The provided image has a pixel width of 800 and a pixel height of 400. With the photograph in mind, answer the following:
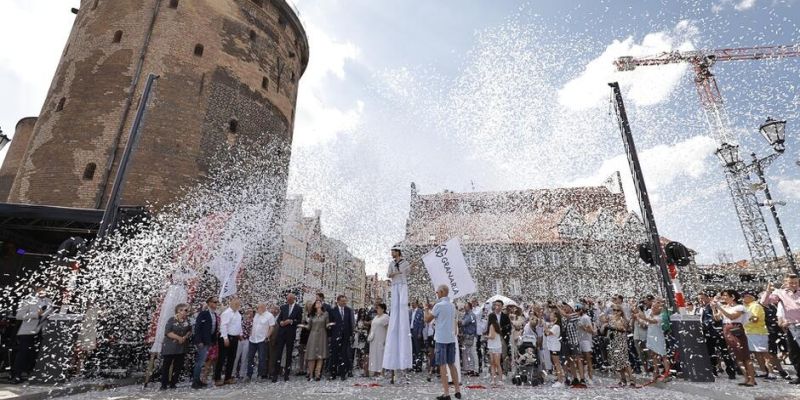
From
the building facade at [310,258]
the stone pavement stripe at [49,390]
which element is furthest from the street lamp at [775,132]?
the building facade at [310,258]

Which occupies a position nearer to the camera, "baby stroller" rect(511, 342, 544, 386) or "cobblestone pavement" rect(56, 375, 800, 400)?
"cobblestone pavement" rect(56, 375, 800, 400)

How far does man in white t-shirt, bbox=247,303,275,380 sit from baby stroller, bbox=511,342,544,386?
5629 mm

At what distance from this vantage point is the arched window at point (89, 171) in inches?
678

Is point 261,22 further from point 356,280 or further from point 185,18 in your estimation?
point 356,280

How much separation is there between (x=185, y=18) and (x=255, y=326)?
18675mm

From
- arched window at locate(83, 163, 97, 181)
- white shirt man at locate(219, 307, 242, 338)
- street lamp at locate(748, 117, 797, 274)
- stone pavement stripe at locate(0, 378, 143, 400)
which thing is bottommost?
stone pavement stripe at locate(0, 378, 143, 400)

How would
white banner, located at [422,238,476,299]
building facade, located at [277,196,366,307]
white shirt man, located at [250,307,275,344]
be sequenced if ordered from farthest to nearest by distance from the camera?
building facade, located at [277,196,366,307], white shirt man, located at [250,307,275,344], white banner, located at [422,238,476,299]

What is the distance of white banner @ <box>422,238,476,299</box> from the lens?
873cm

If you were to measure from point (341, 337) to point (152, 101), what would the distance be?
51.3 feet

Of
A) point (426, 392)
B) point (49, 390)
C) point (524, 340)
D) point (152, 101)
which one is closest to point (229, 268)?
point (49, 390)

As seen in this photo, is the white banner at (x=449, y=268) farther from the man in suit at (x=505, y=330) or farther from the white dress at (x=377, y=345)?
the man in suit at (x=505, y=330)

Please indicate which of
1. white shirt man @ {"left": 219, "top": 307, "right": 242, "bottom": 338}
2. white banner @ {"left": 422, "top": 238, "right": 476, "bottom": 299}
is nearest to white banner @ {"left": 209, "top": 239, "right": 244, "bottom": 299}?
white shirt man @ {"left": 219, "top": 307, "right": 242, "bottom": 338}

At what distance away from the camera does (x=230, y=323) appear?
30.0 ft

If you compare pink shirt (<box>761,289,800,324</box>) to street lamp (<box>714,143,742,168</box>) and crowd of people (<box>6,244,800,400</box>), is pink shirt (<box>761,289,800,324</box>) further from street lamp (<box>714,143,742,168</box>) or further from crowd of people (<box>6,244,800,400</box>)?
street lamp (<box>714,143,742,168</box>)
